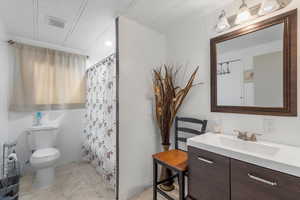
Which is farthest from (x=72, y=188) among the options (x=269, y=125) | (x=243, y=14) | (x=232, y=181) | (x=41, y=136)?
(x=243, y=14)

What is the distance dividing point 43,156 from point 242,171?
2.36 m

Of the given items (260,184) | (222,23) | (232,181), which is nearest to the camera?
(260,184)

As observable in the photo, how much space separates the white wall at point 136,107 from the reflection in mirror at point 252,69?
0.89 meters

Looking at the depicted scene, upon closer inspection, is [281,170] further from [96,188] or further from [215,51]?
[96,188]

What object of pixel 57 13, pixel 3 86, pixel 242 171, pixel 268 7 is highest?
pixel 57 13

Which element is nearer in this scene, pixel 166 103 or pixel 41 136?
pixel 166 103

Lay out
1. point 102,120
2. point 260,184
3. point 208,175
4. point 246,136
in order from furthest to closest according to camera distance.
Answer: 1. point 102,120
2. point 246,136
3. point 208,175
4. point 260,184

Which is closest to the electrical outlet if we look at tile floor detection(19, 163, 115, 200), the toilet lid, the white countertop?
the white countertop

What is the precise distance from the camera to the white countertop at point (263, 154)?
2.45ft

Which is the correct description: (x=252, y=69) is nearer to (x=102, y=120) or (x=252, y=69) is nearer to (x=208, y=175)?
(x=208, y=175)

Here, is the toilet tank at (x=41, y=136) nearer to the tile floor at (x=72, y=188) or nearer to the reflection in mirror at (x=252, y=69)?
the tile floor at (x=72, y=188)

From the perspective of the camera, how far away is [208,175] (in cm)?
106

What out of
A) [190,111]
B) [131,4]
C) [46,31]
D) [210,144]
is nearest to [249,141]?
[210,144]

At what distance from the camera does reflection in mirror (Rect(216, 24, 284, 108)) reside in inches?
43.8
